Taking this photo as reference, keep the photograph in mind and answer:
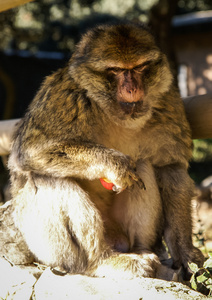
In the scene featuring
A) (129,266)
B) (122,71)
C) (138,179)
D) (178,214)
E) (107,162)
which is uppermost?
(122,71)

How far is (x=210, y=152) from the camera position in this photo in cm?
1029

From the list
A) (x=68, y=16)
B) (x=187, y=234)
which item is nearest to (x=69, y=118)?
(x=187, y=234)

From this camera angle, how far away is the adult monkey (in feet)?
8.25

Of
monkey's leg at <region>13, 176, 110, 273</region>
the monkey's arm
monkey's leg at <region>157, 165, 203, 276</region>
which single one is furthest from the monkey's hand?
monkey's leg at <region>157, 165, 203, 276</region>

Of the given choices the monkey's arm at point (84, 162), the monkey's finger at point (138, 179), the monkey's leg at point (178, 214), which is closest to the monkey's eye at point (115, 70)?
the monkey's arm at point (84, 162)

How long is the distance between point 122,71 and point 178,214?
96 centimetres

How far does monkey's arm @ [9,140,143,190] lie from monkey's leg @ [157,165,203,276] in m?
0.37

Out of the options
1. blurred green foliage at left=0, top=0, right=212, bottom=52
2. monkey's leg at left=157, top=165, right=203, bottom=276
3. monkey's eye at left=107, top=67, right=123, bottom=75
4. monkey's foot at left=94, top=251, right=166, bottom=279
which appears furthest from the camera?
blurred green foliage at left=0, top=0, right=212, bottom=52

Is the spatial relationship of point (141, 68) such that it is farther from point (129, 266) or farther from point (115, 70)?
point (129, 266)

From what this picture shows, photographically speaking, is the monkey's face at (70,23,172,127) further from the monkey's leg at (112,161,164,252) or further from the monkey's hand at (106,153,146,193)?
the monkey's leg at (112,161,164,252)

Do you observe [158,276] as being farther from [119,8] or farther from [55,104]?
[119,8]

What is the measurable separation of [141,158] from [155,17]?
4845 mm

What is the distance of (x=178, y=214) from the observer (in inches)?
109

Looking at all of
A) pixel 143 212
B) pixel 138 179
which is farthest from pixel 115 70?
pixel 143 212
